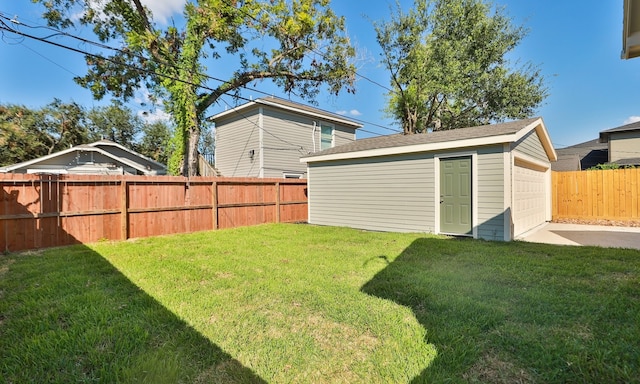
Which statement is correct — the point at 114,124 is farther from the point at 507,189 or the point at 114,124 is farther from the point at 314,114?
the point at 507,189

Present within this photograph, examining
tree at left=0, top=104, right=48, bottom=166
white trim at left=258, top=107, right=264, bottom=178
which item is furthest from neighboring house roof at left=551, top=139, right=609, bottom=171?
tree at left=0, top=104, right=48, bottom=166

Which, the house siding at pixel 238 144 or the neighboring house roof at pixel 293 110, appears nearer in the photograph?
the neighboring house roof at pixel 293 110

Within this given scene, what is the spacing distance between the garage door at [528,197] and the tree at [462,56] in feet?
26.6

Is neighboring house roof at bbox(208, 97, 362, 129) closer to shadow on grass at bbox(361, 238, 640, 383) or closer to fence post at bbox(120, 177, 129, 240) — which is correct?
fence post at bbox(120, 177, 129, 240)

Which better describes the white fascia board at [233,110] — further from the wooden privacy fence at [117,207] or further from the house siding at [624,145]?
the house siding at [624,145]

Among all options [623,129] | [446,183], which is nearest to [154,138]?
[446,183]

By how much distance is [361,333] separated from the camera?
2490 mm

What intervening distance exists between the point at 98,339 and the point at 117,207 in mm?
5440

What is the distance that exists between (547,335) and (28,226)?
8.37 meters

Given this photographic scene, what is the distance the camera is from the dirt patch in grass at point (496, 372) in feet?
6.18

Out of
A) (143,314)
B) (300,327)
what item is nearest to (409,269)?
(300,327)

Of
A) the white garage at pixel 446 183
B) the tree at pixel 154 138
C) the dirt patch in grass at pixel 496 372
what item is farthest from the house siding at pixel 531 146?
the tree at pixel 154 138

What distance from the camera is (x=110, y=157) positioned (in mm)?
14312

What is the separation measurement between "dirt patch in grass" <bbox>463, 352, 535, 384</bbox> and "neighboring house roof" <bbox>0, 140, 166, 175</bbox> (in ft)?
55.0
